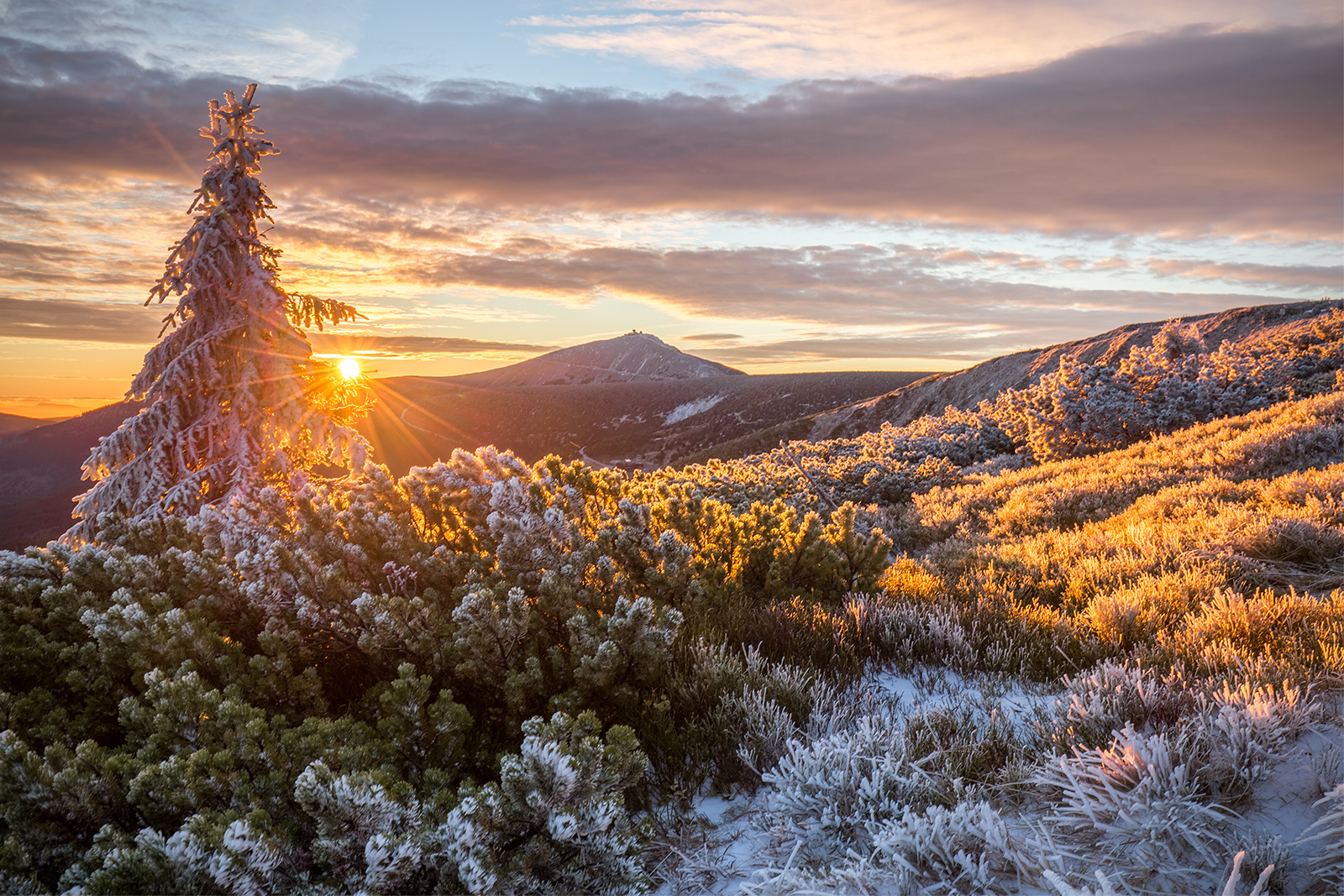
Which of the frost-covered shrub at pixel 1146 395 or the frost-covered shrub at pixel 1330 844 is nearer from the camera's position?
the frost-covered shrub at pixel 1330 844

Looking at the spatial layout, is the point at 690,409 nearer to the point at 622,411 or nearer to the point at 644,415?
the point at 644,415

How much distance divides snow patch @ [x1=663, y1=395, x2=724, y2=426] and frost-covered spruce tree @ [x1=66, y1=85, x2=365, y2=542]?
99.4 m

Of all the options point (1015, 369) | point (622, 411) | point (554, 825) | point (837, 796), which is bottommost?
point (622, 411)

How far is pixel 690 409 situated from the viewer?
4528 inches

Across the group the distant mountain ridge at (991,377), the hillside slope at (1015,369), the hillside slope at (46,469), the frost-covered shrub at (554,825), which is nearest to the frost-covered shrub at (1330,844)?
the frost-covered shrub at (554,825)

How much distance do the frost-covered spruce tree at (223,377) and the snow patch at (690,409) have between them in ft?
326

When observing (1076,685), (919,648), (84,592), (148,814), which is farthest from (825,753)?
(84,592)

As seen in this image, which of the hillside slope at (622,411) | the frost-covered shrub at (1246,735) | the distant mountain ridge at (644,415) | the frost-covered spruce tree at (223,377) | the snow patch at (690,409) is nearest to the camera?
the frost-covered shrub at (1246,735)

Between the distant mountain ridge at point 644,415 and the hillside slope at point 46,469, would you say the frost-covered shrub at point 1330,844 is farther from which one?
the hillside slope at point 46,469

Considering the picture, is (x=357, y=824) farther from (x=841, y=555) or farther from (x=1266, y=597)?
(x=1266, y=597)

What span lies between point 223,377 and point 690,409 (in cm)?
10528

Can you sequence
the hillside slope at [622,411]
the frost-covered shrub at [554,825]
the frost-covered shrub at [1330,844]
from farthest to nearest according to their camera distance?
the hillside slope at [622,411] → the frost-covered shrub at [554,825] → the frost-covered shrub at [1330,844]

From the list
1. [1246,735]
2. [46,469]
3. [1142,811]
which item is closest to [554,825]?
[1142,811]

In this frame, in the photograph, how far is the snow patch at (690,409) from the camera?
111931mm
